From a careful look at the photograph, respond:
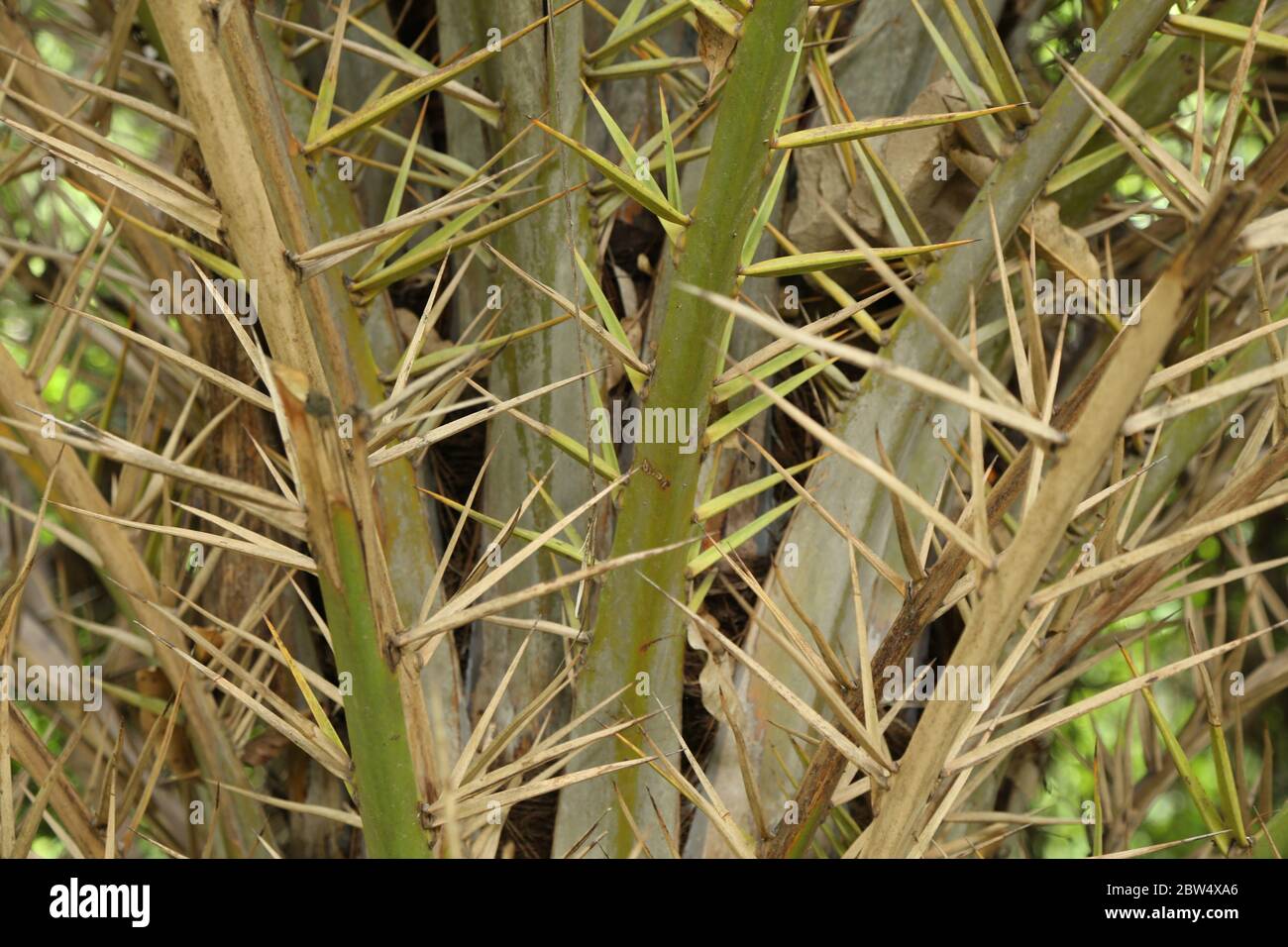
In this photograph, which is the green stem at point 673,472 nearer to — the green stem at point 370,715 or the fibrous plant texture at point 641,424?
the fibrous plant texture at point 641,424

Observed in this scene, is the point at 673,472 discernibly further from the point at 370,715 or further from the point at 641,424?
the point at 370,715

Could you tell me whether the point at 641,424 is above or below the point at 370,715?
above

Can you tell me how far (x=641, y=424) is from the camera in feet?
2.71

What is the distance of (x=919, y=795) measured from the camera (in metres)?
0.58

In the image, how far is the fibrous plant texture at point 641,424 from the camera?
569 millimetres

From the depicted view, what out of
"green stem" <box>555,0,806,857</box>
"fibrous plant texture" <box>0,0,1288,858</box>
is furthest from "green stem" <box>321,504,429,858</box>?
"green stem" <box>555,0,806,857</box>

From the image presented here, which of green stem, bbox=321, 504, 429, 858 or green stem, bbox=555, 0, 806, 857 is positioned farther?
green stem, bbox=555, 0, 806, 857

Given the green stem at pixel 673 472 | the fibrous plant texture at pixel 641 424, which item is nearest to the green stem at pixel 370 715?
the fibrous plant texture at pixel 641 424

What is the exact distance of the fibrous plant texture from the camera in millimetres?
569

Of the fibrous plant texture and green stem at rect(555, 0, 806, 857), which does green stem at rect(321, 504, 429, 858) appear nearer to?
the fibrous plant texture

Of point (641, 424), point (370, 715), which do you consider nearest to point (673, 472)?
point (641, 424)

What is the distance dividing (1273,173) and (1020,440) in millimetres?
818
